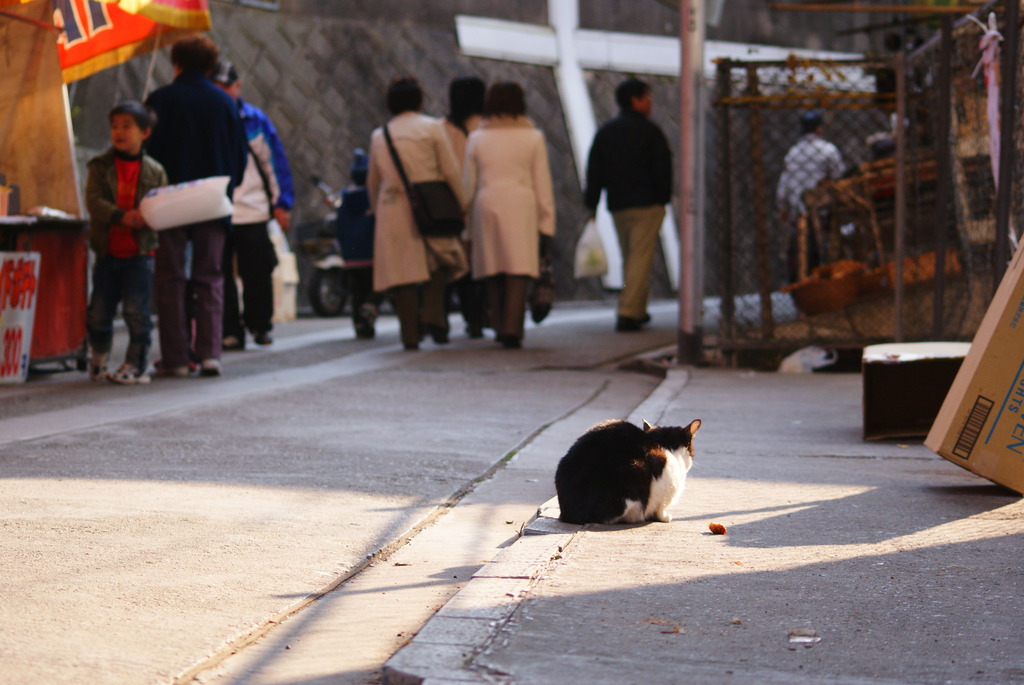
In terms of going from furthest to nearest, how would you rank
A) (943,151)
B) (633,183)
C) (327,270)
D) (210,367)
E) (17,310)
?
(327,270) → (633,183) → (210,367) → (17,310) → (943,151)

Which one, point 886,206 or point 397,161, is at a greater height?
point 397,161

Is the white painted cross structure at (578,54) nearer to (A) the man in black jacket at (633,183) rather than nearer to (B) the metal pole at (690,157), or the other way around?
(A) the man in black jacket at (633,183)

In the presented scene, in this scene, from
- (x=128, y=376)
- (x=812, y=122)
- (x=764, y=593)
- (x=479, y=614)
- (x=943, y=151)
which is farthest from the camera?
(x=812, y=122)

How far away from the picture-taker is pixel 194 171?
8445mm

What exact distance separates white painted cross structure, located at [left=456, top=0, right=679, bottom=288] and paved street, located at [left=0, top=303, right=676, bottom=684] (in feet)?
40.9

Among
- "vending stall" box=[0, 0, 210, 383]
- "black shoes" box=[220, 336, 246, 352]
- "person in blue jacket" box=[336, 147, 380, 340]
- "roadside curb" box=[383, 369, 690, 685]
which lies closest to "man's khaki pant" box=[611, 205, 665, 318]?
"person in blue jacket" box=[336, 147, 380, 340]

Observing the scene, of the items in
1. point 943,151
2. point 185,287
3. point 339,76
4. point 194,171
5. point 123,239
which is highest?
point 339,76

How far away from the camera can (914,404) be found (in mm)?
5742

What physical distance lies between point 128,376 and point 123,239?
83 centimetres

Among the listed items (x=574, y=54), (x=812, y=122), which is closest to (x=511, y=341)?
(x=812, y=122)

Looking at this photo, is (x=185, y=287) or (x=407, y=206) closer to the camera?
(x=185, y=287)

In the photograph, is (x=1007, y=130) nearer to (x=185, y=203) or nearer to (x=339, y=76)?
(x=185, y=203)

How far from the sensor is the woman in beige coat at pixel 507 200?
10.3m

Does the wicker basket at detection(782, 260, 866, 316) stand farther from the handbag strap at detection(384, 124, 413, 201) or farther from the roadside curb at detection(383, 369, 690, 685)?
the roadside curb at detection(383, 369, 690, 685)
